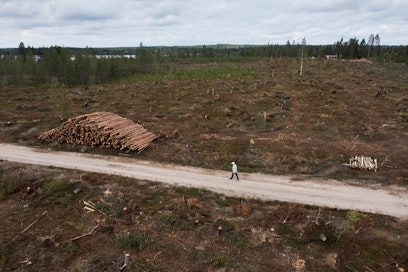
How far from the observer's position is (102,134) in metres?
25.6

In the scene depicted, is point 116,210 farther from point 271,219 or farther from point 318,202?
point 318,202

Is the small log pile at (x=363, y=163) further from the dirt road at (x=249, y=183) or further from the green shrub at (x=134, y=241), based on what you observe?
the green shrub at (x=134, y=241)

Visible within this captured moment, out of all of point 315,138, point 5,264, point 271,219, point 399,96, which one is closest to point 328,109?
point 315,138

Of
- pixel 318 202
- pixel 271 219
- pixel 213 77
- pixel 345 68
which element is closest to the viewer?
pixel 271 219

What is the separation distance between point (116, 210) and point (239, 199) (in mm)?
7033

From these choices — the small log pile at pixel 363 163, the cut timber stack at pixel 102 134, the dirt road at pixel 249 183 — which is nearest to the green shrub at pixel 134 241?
the dirt road at pixel 249 183

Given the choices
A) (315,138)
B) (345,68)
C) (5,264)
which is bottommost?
(5,264)

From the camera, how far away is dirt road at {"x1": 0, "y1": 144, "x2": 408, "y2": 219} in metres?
17.2

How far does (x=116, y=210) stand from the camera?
1686cm

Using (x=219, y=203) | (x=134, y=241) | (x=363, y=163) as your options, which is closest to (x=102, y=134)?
(x=219, y=203)

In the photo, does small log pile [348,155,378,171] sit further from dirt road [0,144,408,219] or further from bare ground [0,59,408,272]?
dirt road [0,144,408,219]

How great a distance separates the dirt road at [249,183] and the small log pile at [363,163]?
2635 mm

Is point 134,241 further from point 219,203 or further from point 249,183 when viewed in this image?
point 249,183

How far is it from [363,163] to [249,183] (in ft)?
28.3
